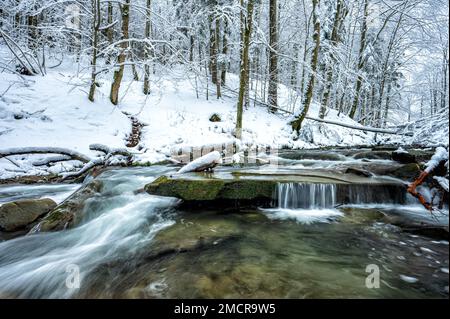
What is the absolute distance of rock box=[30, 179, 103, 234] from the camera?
449 centimetres

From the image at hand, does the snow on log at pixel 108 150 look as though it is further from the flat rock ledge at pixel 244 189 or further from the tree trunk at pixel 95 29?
the flat rock ledge at pixel 244 189

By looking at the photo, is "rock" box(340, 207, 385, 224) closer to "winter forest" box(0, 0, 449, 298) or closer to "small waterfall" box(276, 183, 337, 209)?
"winter forest" box(0, 0, 449, 298)

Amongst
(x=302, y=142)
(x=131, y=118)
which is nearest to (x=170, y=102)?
(x=131, y=118)

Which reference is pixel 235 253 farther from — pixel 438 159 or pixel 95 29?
pixel 95 29

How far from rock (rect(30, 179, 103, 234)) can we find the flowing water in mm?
139

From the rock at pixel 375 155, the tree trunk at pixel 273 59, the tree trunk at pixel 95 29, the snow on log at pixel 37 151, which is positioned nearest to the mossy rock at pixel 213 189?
the snow on log at pixel 37 151

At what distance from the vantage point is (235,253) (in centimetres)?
340

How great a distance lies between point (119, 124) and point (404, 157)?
10.4 meters

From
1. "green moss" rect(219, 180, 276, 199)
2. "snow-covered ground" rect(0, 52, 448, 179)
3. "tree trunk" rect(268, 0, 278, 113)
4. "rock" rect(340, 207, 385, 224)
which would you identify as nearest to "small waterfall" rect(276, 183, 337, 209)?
"green moss" rect(219, 180, 276, 199)

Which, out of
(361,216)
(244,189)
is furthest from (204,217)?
(361,216)

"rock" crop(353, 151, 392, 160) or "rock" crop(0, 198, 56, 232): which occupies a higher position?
"rock" crop(353, 151, 392, 160)

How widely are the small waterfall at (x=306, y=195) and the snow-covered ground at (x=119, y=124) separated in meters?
5.77

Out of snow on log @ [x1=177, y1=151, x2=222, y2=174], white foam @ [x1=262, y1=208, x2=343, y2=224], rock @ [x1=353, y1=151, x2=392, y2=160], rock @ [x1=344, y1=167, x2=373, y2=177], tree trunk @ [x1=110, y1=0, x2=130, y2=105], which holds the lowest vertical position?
white foam @ [x1=262, y1=208, x2=343, y2=224]

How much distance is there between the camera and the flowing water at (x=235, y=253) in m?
2.71
